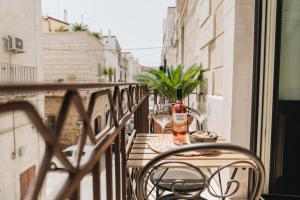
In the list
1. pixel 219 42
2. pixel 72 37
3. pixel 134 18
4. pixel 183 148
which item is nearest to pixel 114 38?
pixel 134 18

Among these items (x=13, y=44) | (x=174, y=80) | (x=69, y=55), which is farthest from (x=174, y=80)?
(x=69, y=55)

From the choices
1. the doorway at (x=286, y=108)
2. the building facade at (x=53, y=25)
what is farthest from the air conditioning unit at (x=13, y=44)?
the building facade at (x=53, y=25)

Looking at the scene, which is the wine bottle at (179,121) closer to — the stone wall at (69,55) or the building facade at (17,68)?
the building facade at (17,68)

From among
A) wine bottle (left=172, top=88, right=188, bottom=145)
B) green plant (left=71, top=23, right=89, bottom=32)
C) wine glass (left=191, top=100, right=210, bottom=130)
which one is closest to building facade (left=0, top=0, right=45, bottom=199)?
wine glass (left=191, top=100, right=210, bottom=130)

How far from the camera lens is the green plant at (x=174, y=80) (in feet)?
12.6

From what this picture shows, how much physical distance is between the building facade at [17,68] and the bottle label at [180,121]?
7661 millimetres

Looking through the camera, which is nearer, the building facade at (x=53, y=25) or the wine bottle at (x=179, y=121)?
the wine bottle at (x=179, y=121)

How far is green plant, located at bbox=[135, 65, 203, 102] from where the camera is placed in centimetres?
384

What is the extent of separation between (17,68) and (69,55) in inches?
317

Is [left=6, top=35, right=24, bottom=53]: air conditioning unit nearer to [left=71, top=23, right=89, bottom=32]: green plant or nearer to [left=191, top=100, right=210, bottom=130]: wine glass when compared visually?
[left=191, top=100, right=210, bottom=130]: wine glass

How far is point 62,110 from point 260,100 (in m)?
1.90

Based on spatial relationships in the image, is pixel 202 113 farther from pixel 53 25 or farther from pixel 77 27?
pixel 77 27

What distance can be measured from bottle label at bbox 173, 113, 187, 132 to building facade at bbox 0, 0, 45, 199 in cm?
766

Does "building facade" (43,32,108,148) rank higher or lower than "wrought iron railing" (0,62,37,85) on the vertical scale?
higher
